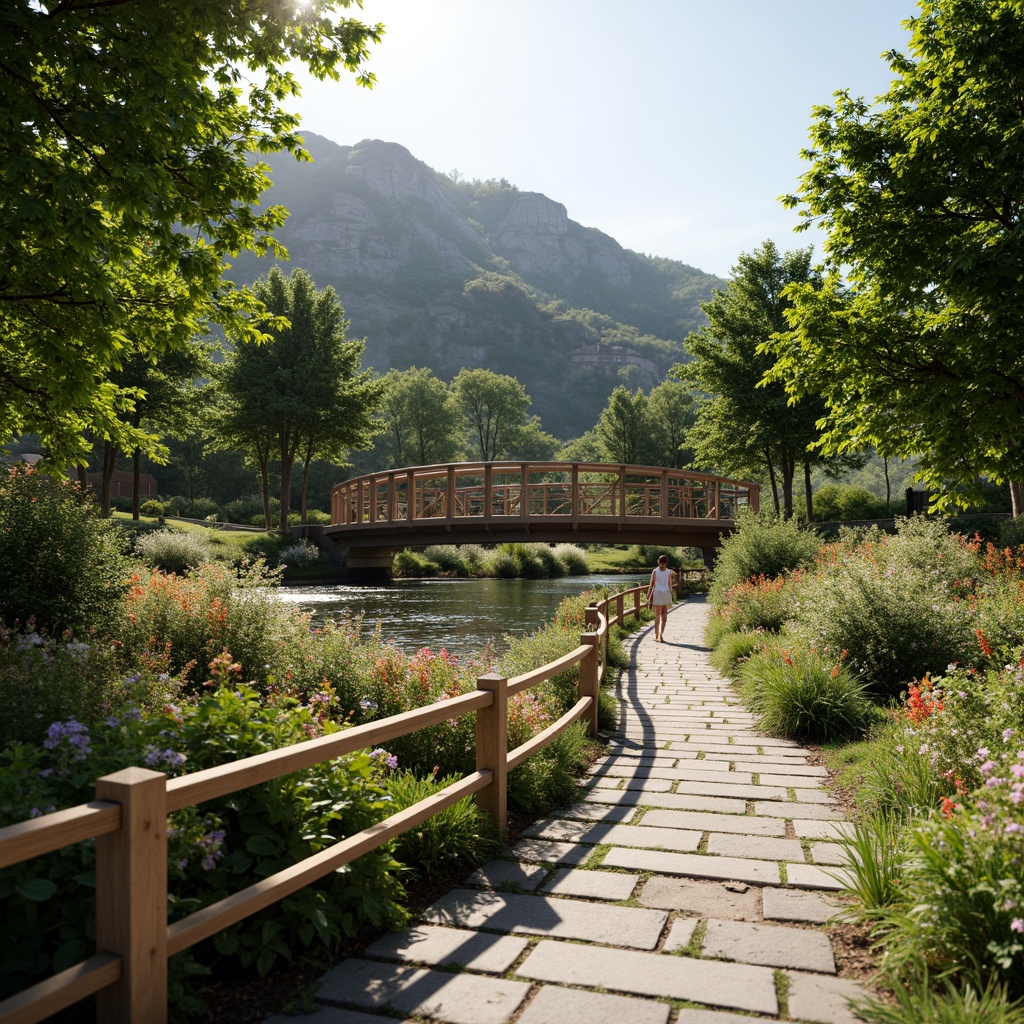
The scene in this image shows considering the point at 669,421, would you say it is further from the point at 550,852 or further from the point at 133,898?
the point at 133,898

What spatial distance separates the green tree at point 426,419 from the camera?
70312mm

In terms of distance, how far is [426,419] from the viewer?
70500 millimetres

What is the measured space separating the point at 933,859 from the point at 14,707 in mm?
5112

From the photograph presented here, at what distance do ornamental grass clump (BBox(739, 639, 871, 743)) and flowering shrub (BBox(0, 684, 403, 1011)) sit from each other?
491cm

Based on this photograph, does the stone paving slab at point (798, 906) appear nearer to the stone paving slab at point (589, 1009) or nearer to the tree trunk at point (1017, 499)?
the stone paving slab at point (589, 1009)

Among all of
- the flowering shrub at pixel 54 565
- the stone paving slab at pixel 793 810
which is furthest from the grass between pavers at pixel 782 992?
the flowering shrub at pixel 54 565

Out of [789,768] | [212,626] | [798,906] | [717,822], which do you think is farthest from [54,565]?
[798,906]

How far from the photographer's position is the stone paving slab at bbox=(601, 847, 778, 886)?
4133mm

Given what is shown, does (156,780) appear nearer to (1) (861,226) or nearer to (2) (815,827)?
(2) (815,827)

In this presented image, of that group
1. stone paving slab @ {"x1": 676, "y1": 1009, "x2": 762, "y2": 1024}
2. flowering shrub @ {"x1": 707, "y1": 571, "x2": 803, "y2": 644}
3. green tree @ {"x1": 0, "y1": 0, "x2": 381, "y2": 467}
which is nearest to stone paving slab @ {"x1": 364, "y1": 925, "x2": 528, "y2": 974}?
stone paving slab @ {"x1": 676, "y1": 1009, "x2": 762, "y2": 1024}

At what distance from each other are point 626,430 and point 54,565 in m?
50.5

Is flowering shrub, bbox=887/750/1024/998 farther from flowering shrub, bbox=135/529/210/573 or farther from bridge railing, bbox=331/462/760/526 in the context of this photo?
flowering shrub, bbox=135/529/210/573

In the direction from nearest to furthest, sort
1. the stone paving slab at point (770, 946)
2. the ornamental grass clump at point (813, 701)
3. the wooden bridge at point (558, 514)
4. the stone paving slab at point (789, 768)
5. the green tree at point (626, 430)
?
the stone paving slab at point (770, 946) → the stone paving slab at point (789, 768) → the ornamental grass clump at point (813, 701) → the wooden bridge at point (558, 514) → the green tree at point (626, 430)

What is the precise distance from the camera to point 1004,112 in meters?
10.8
